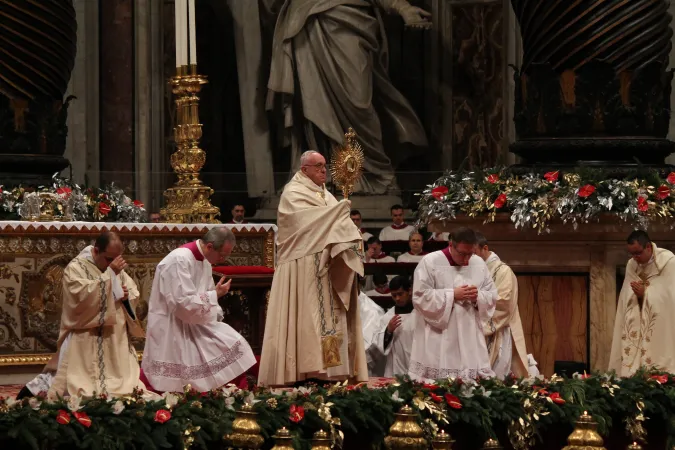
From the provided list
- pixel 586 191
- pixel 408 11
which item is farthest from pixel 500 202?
pixel 408 11

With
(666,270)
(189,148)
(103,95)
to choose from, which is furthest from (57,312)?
(103,95)

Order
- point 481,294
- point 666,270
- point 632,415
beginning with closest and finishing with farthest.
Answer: point 632,415
point 481,294
point 666,270

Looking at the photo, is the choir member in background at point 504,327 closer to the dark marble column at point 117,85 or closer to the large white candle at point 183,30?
the large white candle at point 183,30

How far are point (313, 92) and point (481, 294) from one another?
Result: 6.51 meters

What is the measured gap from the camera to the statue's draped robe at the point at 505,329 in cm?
1122

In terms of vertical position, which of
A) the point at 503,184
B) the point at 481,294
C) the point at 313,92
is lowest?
the point at 481,294

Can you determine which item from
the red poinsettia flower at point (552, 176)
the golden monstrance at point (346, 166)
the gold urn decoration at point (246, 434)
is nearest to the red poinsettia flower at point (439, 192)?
the red poinsettia flower at point (552, 176)

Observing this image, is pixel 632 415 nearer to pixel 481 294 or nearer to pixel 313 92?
pixel 481 294

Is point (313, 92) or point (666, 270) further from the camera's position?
point (313, 92)

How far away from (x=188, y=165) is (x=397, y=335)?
206cm

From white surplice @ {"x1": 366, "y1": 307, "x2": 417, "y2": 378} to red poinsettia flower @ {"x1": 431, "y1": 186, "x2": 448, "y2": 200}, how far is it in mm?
1066

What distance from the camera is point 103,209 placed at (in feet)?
42.5

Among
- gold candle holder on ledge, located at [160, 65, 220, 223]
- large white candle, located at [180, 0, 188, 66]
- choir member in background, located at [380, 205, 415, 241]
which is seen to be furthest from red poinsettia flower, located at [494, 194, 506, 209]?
choir member in background, located at [380, 205, 415, 241]

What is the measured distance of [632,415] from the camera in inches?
352
